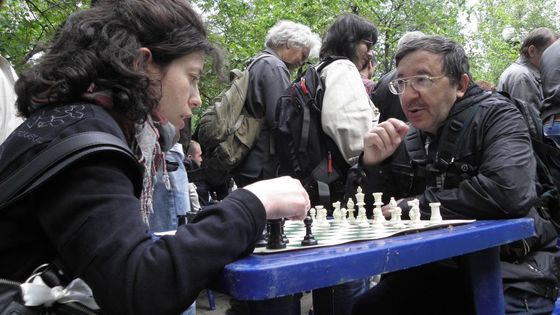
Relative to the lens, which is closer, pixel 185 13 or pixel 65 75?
pixel 65 75

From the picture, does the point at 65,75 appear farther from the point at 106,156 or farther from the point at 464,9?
the point at 464,9

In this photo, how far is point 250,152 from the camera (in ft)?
12.9

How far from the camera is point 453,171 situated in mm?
2275

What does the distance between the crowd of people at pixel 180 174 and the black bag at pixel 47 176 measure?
1.0 inches

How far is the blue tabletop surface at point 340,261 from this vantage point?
1.08 m

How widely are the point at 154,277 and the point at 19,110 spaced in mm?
770

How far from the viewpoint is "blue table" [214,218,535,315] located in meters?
1.08

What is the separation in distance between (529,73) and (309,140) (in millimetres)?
3071

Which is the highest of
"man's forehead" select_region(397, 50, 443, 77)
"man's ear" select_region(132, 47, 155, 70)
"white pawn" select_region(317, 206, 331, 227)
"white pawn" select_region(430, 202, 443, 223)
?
"man's ear" select_region(132, 47, 155, 70)

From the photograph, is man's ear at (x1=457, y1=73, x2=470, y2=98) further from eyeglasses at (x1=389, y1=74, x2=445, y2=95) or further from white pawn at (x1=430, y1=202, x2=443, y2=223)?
white pawn at (x1=430, y1=202, x2=443, y2=223)

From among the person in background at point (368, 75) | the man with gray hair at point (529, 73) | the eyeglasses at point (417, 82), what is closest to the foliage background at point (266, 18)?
the man with gray hair at point (529, 73)

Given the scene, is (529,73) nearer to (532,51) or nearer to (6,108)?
(532,51)

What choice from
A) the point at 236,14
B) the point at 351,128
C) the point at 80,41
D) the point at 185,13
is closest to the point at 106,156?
the point at 80,41

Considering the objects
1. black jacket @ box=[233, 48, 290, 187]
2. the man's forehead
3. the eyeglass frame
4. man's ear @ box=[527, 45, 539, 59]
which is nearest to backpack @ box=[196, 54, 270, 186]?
black jacket @ box=[233, 48, 290, 187]
